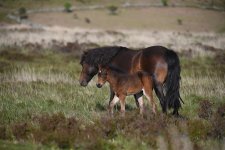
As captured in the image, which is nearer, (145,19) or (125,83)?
(125,83)

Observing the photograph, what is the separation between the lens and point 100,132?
13.4m

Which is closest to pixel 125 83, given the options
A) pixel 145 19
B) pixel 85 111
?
pixel 85 111

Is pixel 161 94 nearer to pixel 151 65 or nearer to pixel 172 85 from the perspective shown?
pixel 172 85

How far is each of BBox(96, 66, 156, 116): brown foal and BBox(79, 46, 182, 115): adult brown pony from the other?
1.62 feet

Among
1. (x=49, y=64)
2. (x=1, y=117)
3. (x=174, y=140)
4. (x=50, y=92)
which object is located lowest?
(x=49, y=64)

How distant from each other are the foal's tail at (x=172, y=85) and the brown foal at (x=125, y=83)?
641mm

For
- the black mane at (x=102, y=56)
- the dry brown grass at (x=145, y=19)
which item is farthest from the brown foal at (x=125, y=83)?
the dry brown grass at (x=145, y=19)

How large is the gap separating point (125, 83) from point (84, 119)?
1.59 metres

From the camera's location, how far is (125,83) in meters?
15.5

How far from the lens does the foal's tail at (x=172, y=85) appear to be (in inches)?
630

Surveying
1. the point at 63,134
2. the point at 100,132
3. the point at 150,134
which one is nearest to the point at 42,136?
the point at 63,134

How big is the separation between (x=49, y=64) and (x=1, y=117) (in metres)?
17.2

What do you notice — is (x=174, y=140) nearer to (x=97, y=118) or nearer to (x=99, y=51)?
Result: (x=97, y=118)

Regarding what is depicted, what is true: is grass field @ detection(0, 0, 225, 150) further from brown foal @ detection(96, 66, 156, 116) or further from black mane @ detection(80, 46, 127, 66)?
black mane @ detection(80, 46, 127, 66)
